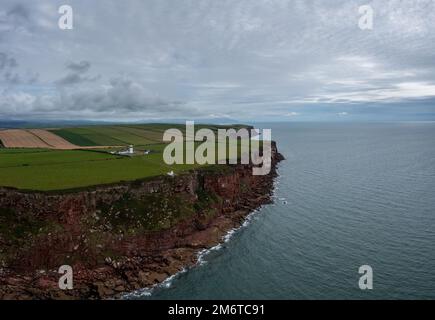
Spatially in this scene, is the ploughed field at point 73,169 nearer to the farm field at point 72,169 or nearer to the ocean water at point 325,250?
the farm field at point 72,169

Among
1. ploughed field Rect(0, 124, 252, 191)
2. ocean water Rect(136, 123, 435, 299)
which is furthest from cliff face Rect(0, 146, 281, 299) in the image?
ocean water Rect(136, 123, 435, 299)

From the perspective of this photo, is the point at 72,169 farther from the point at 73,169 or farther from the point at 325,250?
the point at 325,250

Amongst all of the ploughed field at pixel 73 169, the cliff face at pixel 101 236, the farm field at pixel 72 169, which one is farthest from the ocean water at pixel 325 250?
the farm field at pixel 72 169

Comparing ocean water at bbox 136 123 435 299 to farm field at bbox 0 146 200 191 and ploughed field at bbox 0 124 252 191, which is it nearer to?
ploughed field at bbox 0 124 252 191

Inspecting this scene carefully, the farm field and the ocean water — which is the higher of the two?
the farm field

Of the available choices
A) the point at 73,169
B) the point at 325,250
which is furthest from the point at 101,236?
the point at 325,250

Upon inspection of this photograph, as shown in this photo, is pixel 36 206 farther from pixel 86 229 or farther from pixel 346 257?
pixel 346 257
